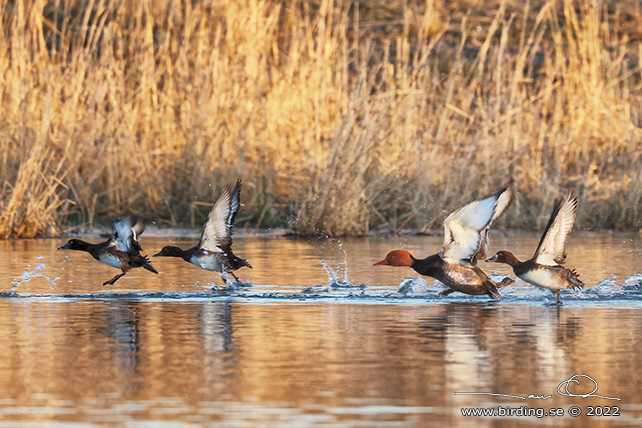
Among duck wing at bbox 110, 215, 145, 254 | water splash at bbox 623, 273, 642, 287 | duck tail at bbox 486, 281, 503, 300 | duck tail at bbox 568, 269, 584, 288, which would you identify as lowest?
water splash at bbox 623, 273, 642, 287

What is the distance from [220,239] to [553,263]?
2546mm

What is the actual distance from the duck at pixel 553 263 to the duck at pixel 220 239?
2.14 m

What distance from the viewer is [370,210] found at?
55.8 ft

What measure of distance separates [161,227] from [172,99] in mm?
1545

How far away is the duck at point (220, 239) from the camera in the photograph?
1098 cm

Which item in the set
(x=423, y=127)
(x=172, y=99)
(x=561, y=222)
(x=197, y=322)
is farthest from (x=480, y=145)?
(x=197, y=322)

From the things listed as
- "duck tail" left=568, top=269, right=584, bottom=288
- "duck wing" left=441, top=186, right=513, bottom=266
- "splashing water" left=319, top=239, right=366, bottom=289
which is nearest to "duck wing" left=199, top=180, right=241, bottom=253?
"splashing water" left=319, top=239, right=366, bottom=289

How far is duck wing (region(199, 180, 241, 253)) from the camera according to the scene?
10992mm

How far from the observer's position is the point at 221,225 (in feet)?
36.1

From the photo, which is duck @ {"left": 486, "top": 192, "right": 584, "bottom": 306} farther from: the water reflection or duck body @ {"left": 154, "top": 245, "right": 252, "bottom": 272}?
duck body @ {"left": 154, "top": 245, "right": 252, "bottom": 272}

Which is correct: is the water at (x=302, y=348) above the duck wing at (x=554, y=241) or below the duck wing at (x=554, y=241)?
below

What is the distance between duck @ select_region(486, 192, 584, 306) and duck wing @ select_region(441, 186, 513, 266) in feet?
1.04

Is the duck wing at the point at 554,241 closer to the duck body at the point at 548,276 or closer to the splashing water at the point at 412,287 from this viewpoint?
the duck body at the point at 548,276

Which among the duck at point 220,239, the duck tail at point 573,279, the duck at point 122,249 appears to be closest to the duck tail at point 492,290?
the duck tail at point 573,279
